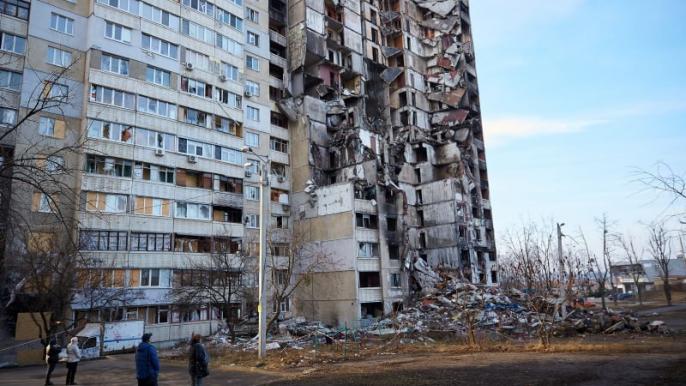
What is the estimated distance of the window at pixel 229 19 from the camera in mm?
→ 47506

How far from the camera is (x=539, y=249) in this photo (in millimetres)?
32688

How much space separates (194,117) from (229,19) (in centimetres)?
1202

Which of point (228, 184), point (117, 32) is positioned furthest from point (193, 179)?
point (117, 32)

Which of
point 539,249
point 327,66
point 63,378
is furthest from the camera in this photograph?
point 327,66

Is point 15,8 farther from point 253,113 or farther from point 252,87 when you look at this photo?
point 253,113

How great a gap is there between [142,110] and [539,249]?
33.4 metres

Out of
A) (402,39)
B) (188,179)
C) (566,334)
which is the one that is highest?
(402,39)

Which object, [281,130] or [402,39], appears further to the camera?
[402,39]

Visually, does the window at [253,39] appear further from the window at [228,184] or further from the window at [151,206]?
the window at [151,206]

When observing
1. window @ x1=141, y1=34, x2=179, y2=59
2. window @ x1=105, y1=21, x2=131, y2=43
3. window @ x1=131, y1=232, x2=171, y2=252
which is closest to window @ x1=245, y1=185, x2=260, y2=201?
window @ x1=131, y1=232, x2=171, y2=252

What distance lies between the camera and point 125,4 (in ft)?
132

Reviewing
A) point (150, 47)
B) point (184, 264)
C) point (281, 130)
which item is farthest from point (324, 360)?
point (281, 130)

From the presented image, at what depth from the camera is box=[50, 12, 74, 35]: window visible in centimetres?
3741

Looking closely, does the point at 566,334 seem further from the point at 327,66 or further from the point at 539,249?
the point at 327,66
